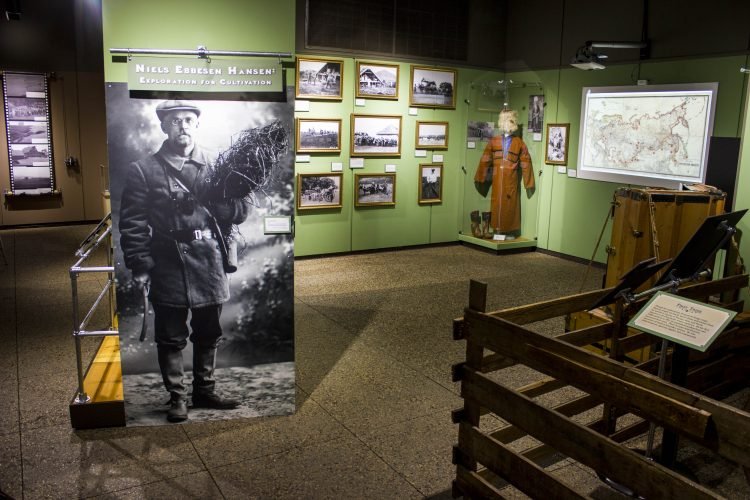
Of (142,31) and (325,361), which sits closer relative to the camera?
(142,31)

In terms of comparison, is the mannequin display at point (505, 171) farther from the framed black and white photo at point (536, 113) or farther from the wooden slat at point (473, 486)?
the wooden slat at point (473, 486)

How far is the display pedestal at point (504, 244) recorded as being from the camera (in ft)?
31.2

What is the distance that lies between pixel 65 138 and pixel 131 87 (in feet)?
27.5

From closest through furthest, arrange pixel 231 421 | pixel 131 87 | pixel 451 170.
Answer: pixel 131 87 < pixel 231 421 < pixel 451 170

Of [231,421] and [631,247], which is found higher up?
[631,247]

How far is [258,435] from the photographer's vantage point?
4.02 meters

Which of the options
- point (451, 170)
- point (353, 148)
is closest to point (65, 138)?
point (353, 148)

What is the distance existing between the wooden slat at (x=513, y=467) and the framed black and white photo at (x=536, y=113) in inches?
286

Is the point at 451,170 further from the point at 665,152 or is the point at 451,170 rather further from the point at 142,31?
the point at 142,31

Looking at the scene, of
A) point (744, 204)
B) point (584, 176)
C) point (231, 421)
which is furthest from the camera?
point (584, 176)

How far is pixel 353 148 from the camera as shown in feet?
29.5

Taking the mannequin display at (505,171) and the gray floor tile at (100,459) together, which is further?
the mannequin display at (505,171)

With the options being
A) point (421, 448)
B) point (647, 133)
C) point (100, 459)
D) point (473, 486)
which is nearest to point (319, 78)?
point (647, 133)

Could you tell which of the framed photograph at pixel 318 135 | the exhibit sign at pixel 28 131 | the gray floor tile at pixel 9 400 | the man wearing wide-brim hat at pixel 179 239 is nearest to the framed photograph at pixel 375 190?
the framed photograph at pixel 318 135
